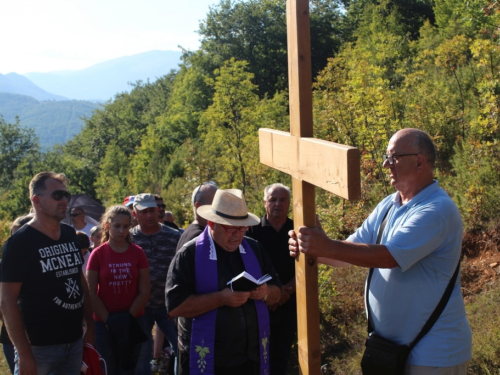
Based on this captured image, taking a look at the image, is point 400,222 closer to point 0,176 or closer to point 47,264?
point 47,264

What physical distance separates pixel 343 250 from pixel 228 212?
91 cm

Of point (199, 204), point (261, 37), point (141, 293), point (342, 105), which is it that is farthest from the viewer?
point (261, 37)

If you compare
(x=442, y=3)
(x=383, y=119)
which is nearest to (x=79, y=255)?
(x=383, y=119)

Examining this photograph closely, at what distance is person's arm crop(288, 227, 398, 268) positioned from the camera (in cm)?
245

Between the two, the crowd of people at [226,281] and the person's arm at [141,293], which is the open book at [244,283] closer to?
the crowd of people at [226,281]

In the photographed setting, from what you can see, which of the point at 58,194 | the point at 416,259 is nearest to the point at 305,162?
the point at 416,259

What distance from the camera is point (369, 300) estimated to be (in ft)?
9.24

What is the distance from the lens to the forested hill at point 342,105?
28.8ft

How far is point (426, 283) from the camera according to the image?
2.55m

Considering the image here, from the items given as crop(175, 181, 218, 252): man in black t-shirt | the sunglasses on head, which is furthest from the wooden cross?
the sunglasses on head

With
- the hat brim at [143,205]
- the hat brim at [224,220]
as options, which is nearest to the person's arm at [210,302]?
the hat brim at [224,220]

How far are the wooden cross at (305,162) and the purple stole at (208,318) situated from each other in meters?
0.50

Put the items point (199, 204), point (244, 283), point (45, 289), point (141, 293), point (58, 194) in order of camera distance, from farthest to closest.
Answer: point (141, 293)
point (199, 204)
point (58, 194)
point (45, 289)
point (244, 283)

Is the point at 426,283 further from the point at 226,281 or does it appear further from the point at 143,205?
the point at 143,205
